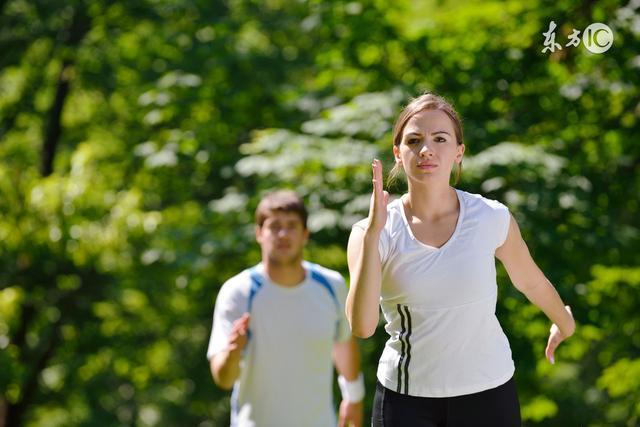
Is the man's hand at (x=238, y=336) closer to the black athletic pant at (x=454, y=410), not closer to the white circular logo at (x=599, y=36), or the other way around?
the black athletic pant at (x=454, y=410)

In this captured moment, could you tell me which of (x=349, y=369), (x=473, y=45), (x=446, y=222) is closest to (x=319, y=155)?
(x=473, y=45)

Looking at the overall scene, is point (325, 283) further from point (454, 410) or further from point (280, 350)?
point (454, 410)

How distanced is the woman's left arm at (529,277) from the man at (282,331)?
161 centimetres

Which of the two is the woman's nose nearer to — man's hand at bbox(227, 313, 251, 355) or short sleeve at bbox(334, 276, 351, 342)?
man's hand at bbox(227, 313, 251, 355)

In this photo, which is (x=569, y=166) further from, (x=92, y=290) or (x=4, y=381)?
(x=92, y=290)

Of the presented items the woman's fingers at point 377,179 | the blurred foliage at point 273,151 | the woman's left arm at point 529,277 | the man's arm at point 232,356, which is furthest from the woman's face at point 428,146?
the blurred foliage at point 273,151

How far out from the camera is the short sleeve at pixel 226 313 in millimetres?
4426

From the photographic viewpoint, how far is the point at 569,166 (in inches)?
301

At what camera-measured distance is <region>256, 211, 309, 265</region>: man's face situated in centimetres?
464

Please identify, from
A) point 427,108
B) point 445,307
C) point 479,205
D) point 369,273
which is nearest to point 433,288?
point 445,307

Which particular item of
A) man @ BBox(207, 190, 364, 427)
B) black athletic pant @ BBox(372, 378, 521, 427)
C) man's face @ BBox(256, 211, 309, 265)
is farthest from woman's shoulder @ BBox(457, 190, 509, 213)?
man's face @ BBox(256, 211, 309, 265)

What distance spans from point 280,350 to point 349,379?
1.62 ft

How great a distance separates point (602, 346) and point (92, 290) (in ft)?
24.3

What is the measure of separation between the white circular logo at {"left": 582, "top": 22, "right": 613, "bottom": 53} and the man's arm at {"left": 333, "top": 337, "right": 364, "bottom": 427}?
12.4 ft
